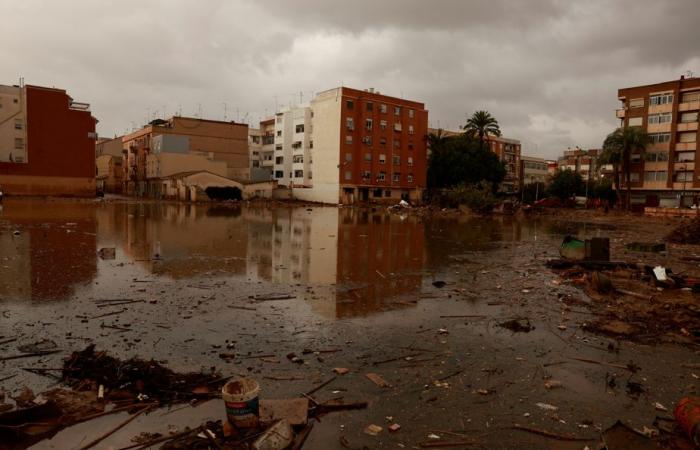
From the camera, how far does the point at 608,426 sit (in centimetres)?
527

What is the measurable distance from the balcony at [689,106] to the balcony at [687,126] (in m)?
1.92

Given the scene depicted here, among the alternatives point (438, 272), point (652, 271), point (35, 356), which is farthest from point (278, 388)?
A: point (652, 271)

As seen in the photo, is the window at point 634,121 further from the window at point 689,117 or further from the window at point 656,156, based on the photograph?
the window at point 689,117

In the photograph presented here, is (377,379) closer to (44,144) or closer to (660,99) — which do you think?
(44,144)

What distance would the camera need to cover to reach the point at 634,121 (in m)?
67.4

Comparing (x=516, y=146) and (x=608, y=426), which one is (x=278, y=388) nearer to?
(x=608, y=426)

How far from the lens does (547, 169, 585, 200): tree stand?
8000 centimetres

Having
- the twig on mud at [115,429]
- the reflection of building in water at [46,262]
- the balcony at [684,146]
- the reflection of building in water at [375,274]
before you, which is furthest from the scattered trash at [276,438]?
the balcony at [684,146]

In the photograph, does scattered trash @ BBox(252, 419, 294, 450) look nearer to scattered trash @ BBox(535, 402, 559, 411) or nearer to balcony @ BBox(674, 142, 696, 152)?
scattered trash @ BBox(535, 402, 559, 411)

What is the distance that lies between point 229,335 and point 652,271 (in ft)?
41.4

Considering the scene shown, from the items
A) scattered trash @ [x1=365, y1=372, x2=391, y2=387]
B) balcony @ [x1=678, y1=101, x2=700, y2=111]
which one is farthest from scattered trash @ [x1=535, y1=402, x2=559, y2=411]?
balcony @ [x1=678, y1=101, x2=700, y2=111]

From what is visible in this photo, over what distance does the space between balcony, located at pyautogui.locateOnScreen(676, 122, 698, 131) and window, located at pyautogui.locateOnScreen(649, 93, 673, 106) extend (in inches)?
145

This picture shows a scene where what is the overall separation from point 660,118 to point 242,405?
76879mm

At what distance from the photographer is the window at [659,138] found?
210 feet
